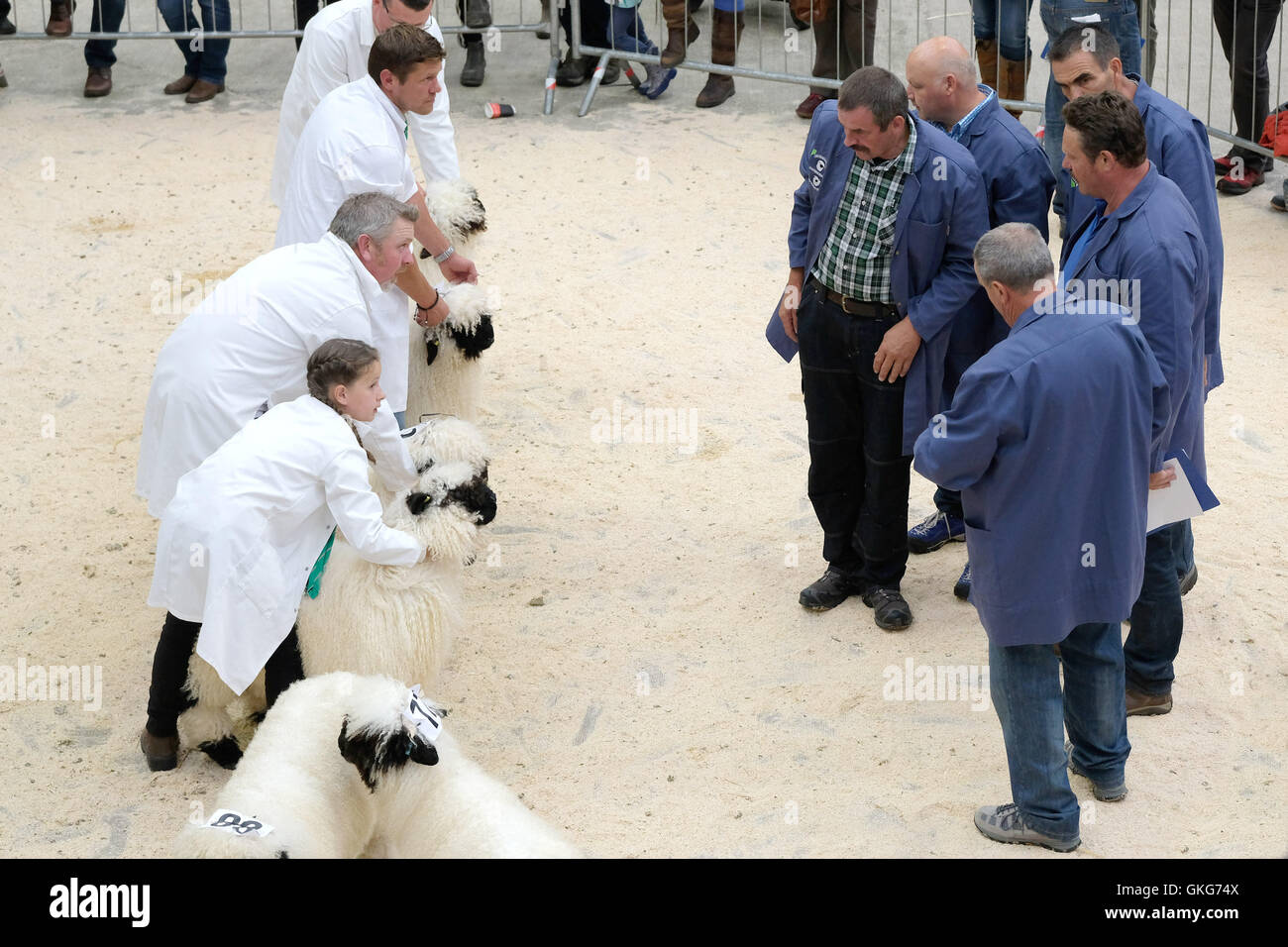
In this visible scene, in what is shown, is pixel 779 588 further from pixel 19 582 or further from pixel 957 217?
pixel 19 582

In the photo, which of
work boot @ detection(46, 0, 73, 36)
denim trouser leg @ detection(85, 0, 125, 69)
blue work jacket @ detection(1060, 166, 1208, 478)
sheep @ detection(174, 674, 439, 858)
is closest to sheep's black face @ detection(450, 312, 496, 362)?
sheep @ detection(174, 674, 439, 858)

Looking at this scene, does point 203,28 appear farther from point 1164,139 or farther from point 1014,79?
point 1164,139

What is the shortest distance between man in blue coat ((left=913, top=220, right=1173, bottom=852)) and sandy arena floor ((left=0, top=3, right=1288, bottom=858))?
149 mm

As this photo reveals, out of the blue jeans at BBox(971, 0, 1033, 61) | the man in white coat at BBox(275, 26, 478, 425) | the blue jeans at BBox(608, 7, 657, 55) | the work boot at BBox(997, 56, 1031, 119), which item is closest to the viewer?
the man in white coat at BBox(275, 26, 478, 425)

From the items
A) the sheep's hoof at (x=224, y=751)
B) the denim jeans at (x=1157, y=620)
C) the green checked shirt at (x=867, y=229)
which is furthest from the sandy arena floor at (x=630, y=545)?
the green checked shirt at (x=867, y=229)

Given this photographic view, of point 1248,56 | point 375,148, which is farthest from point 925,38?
point 375,148

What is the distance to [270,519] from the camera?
15.2ft

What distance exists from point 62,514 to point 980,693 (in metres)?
4.21

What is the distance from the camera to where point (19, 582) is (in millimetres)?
6133

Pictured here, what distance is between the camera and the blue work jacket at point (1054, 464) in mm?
4055

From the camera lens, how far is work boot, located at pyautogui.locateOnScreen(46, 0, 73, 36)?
445 inches

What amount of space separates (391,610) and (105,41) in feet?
27.4

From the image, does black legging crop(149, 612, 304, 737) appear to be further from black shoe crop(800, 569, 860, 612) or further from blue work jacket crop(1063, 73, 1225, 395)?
blue work jacket crop(1063, 73, 1225, 395)

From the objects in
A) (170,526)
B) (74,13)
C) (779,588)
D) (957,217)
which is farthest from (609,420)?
(74,13)
